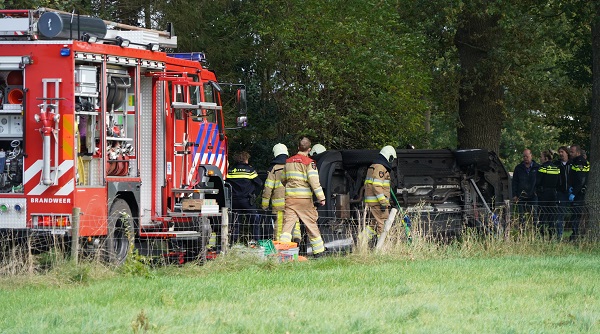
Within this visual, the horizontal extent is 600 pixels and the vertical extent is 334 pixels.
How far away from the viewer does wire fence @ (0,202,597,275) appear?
12.8 m

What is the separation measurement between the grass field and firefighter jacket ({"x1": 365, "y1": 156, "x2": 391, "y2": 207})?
2.26m

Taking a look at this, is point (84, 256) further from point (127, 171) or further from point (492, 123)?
point (492, 123)

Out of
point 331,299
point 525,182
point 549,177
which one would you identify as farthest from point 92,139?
point 525,182

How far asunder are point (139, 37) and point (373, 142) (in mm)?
10434

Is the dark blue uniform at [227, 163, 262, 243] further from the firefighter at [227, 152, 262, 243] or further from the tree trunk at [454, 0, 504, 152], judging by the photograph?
the tree trunk at [454, 0, 504, 152]

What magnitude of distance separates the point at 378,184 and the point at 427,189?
2062mm

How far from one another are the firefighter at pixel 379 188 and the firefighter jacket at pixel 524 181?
537cm

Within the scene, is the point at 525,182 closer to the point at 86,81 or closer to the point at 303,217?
the point at 303,217

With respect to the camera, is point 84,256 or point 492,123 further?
point 492,123

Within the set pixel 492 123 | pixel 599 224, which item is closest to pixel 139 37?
pixel 599 224

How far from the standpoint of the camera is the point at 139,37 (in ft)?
47.5

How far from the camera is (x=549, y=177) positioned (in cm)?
2078

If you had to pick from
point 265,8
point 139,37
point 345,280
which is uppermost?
point 265,8

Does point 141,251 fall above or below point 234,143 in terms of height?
below
